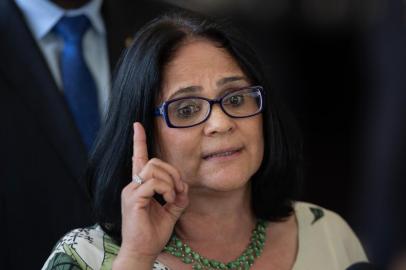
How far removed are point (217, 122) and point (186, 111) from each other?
8cm

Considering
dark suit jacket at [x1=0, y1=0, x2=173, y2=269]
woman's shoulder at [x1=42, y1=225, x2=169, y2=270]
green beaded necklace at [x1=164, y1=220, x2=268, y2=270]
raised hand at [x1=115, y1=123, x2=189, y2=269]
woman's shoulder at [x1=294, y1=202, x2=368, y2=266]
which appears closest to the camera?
raised hand at [x1=115, y1=123, x2=189, y2=269]

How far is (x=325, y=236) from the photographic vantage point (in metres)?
2.02

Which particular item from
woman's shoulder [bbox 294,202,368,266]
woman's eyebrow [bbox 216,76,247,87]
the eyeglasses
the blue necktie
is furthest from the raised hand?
the blue necktie

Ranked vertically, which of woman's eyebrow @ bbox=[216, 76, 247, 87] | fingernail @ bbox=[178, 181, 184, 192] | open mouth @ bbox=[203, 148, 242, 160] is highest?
woman's eyebrow @ bbox=[216, 76, 247, 87]

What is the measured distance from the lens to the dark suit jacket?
7.14 feet

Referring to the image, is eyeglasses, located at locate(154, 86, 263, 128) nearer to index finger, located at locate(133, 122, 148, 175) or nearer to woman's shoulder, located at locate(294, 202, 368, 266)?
index finger, located at locate(133, 122, 148, 175)

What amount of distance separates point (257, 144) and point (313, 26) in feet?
11.8

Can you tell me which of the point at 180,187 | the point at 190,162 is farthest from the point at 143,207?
the point at 190,162

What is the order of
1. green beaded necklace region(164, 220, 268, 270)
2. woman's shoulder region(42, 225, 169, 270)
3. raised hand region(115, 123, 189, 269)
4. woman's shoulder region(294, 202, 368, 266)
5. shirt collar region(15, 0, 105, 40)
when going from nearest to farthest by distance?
1. raised hand region(115, 123, 189, 269)
2. woman's shoulder region(42, 225, 169, 270)
3. green beaded necklace region(164, 220, 268, 270)
4. woman's shoulder region(294, 202, 368, 266)
5. shirt collar region(15, 0, 105, 40)

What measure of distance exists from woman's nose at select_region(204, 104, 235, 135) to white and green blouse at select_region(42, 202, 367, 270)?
1.18 feet

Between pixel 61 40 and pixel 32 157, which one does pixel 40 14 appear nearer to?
pixel 61 40

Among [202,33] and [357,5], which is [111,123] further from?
[357,5]

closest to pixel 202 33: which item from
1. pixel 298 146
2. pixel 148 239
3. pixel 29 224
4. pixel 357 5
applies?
pixel 298 146

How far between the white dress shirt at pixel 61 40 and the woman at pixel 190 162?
49 centimetres
